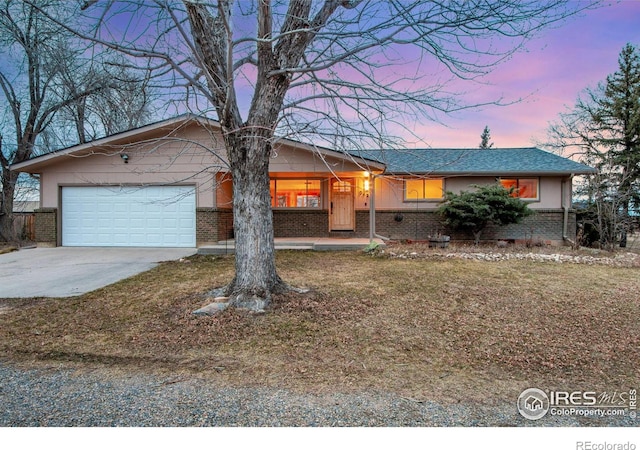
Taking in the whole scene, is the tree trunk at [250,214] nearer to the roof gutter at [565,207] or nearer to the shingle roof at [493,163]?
the shingle roof at [493,163]

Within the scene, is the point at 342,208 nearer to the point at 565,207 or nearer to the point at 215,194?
the point at 215,194

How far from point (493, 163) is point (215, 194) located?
33.9 feet

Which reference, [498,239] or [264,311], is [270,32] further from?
[498,239]

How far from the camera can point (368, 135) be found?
484 centimetres

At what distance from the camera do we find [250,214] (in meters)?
4.99

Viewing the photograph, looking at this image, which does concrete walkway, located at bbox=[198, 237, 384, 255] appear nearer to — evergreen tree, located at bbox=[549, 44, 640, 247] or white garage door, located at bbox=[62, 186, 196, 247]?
white garage door, located at bbox=[62, 186, 196, 247]

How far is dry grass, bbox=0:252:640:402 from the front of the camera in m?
2.99

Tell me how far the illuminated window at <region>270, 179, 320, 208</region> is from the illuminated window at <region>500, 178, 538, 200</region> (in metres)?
7.05

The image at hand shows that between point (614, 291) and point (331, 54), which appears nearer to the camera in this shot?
point (331, 54)

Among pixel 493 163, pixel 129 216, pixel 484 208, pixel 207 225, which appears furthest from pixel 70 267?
pixel 493 163

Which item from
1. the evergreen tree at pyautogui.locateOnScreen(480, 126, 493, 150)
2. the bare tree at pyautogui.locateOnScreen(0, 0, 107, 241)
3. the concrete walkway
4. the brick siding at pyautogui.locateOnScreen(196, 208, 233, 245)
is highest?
the evergreen tree at pyautogui.locateOnScreen(480, 126, 493, 150)

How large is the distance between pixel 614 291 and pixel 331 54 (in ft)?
19.8

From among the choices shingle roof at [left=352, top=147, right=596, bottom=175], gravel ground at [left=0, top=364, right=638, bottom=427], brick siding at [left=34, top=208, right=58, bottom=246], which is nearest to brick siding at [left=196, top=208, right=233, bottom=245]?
brick siding at [left=34, top=208, right=58, bottom=246]
